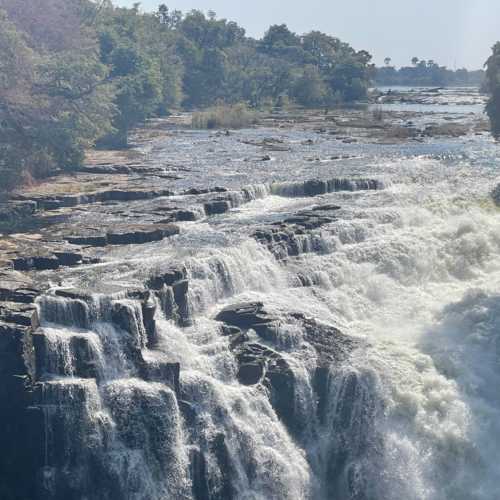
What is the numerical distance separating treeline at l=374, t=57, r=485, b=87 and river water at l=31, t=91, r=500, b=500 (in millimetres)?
155908

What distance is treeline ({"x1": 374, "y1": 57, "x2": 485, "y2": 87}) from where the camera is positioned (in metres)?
184

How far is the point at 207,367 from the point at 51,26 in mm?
37372

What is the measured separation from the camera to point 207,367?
72.5 feet

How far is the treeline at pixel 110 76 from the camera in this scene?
40.8m

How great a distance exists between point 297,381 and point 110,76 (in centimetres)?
4189

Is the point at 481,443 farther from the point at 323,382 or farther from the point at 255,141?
the point at 255,141

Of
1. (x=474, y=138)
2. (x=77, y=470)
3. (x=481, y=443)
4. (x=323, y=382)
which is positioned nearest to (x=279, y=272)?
(x=323, y=382)

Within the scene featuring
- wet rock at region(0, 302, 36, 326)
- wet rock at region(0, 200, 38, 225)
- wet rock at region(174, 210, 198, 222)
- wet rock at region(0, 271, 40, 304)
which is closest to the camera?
wet rock at region(0, 302, 36, 326)

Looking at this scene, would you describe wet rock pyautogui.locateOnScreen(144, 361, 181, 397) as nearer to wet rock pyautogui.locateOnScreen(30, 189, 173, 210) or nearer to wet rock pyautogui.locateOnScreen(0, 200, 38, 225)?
wet rock pyautogui.locateOnScreen(0, 200, 38, 225)

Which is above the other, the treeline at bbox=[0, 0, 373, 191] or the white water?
the treeline at bbox=[0, 0, 373, 191]

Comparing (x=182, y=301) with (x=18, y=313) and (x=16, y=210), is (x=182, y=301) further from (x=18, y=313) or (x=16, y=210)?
(x=16, y=210)

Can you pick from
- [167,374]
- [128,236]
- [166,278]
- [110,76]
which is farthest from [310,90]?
[167,374]

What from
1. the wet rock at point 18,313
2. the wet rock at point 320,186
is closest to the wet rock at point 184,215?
the wet rock at point 320,186

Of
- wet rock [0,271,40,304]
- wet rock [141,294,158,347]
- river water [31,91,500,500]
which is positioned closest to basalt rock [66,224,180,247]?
river water [31,91,500,500]
